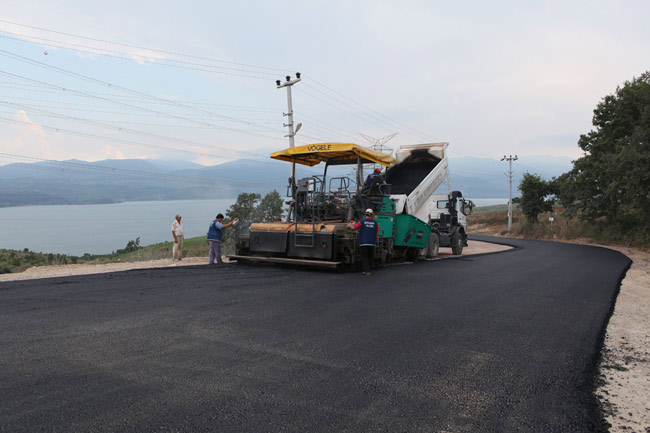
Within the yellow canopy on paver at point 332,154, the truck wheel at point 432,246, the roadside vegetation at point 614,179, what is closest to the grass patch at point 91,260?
the yellow canopy on paver at point 332,154

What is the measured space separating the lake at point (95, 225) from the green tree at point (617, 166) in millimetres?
25183

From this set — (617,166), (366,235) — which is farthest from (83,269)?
(617,166)

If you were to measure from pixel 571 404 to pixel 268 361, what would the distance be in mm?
2472

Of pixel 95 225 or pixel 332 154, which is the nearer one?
pixel 332 154

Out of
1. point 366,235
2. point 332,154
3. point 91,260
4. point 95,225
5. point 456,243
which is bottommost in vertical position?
point 91,260

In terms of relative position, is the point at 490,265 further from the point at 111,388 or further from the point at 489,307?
the point at 111,388

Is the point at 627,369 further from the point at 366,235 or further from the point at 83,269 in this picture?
the point at 83,269

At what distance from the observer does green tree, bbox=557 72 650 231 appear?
62.5 ft

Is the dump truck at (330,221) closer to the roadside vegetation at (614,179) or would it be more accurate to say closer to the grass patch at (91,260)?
the grass patch at (91,260)

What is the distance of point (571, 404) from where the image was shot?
10.7 feet

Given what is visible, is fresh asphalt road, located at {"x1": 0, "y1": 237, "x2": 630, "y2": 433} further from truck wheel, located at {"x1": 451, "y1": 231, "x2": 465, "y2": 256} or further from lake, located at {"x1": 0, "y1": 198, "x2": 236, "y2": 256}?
lake, located at {"x1": 0, "y1": 198, "x2": 236, "y2": 256}

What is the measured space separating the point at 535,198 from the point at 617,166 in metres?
19.1

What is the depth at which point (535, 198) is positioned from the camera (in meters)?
37.8

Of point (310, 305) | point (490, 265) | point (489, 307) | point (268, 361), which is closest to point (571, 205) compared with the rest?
point (490, 265)
